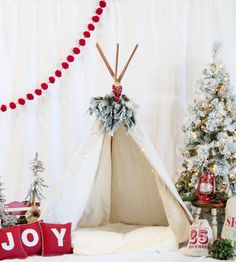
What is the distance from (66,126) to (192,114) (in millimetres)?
1193

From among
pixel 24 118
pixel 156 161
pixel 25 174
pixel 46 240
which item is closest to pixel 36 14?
pixel 24 118

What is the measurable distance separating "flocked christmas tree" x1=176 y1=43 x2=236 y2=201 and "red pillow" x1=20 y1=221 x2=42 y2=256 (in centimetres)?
119

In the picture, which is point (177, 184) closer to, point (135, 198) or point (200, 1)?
point (135, 198)

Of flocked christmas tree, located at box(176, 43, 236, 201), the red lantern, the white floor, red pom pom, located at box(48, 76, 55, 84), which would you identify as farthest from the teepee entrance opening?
red pom pom, located at box(48, 76, 55, 84)

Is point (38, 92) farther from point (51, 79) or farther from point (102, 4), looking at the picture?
point (102, 4)

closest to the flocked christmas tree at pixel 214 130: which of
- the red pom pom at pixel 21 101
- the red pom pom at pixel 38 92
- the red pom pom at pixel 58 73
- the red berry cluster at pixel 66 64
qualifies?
the red berry cluster at pixel 66 64

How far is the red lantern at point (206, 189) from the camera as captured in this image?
307cm

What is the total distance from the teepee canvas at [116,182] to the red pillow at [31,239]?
17cm

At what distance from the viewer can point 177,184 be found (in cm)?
361

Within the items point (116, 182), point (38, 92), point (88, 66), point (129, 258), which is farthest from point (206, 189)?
point (38, 92)

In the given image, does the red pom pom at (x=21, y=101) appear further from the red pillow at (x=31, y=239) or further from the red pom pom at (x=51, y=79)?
the red pillow at (x=31, y=239)

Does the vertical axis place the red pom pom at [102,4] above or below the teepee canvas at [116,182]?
above

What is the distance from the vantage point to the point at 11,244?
9.37 feet

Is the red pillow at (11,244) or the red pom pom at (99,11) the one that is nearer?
the red pillow at (11,244)
